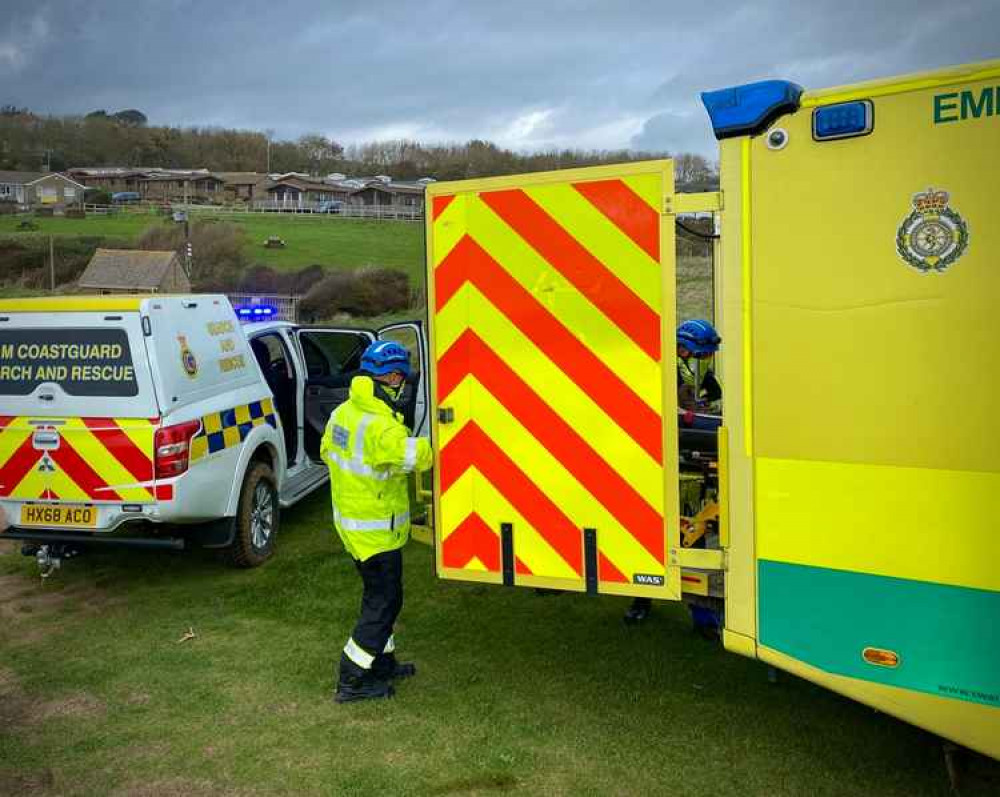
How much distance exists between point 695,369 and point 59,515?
405 centimetres

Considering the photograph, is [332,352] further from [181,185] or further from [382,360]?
[181,185]

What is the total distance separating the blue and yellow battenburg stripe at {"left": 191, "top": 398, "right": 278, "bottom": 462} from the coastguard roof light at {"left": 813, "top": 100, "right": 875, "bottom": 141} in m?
4.16

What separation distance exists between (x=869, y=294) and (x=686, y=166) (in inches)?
37.3

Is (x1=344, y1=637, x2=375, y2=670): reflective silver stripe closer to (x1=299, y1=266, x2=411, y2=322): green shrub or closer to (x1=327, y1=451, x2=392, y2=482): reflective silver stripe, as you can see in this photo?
(x1=327, y1=451, x2=392, y2=482): reflective silver stripe

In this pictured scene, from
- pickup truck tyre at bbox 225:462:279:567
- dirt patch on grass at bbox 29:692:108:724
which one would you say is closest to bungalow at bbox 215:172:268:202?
pickup truck tyre at bbox 225:462:279:567

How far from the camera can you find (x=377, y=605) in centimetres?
425

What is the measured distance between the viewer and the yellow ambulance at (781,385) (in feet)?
9.05

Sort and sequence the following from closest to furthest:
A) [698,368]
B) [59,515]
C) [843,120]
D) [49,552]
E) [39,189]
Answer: [843,120]
[698,368]
[59,515]
[49,552]
[39,189]

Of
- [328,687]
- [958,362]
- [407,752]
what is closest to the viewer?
[958,362]

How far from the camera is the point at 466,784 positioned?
3541mm

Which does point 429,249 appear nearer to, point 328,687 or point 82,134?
point 328,687

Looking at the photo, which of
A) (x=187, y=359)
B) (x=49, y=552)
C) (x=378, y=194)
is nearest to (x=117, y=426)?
(x=187, y=359)

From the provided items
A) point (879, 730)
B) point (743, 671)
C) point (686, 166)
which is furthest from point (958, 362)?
point (743, 671)

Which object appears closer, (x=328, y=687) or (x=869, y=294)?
(x=869, y=294)
